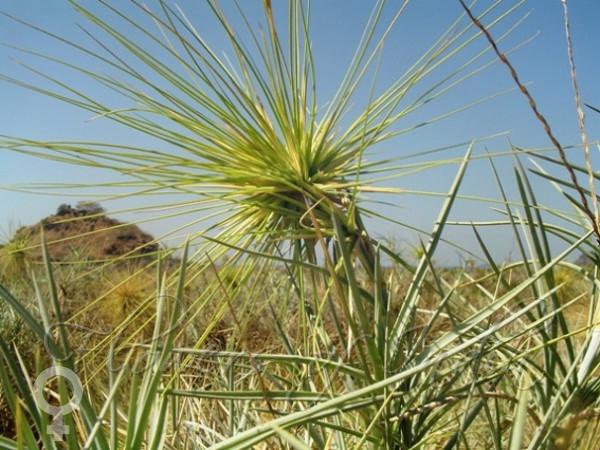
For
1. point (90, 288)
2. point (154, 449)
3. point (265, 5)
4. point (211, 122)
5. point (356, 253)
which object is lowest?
point (90, 288)

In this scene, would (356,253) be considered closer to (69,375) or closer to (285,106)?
(285,106)

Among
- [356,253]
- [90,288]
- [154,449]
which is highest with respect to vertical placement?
[356,253]

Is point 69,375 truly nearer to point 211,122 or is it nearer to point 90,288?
point 211,122

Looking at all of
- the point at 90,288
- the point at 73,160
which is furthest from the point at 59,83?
the point at 90,288

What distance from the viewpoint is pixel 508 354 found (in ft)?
1.70

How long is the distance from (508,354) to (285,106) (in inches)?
14.1

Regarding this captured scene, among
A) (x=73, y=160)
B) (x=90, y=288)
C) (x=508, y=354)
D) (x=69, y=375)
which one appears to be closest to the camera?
(x=69, y=375)

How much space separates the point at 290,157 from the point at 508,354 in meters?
0.32

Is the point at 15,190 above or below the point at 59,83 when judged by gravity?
below

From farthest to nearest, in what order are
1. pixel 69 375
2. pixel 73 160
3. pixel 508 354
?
pixel 73 160 → pixel 508 354 → pixel 69 375

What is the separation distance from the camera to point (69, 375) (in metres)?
0.34

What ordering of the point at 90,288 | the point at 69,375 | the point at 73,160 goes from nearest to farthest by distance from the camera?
Result: the point at 69,375 → the point at 73,160 → the point at 90,288

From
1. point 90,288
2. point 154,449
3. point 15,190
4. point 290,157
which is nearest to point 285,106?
point 290,157

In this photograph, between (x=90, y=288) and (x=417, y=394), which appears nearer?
(x=417, y=394)
